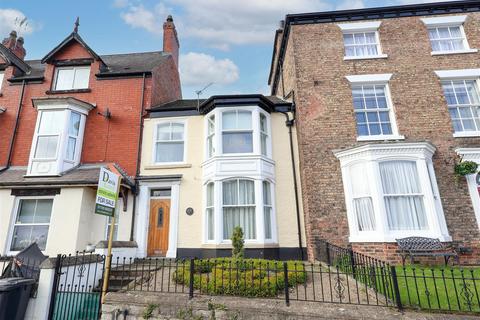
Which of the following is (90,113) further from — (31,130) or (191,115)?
(191,115)

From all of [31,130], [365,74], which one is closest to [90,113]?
[31,130]

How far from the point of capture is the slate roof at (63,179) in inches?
389

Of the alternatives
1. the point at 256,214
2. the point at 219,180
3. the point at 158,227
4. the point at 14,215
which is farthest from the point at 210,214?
the point at 14,215

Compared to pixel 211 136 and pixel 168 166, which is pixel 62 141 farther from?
pixel 211 136

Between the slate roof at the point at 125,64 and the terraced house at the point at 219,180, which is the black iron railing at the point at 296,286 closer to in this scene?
the terraced house at the point at 219,180

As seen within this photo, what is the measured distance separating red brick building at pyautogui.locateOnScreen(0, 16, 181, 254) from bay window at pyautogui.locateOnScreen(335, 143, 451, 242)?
8615 millimetres

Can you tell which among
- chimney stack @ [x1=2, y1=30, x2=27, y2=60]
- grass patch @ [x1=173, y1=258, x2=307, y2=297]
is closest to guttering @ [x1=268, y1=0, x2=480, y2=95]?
grass patch @ [x1=173, y1=258, x2=307, y2=297]

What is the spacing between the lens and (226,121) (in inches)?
444

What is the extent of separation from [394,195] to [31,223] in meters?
13.2

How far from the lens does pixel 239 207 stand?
33.2ft

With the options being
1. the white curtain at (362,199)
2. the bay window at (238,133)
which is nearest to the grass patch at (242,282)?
the white curtain at (362,199)

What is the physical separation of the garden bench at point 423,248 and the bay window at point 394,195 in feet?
0.83

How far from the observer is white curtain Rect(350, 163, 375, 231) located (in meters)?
8.91

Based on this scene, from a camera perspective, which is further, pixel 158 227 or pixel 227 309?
pixel 158 227
